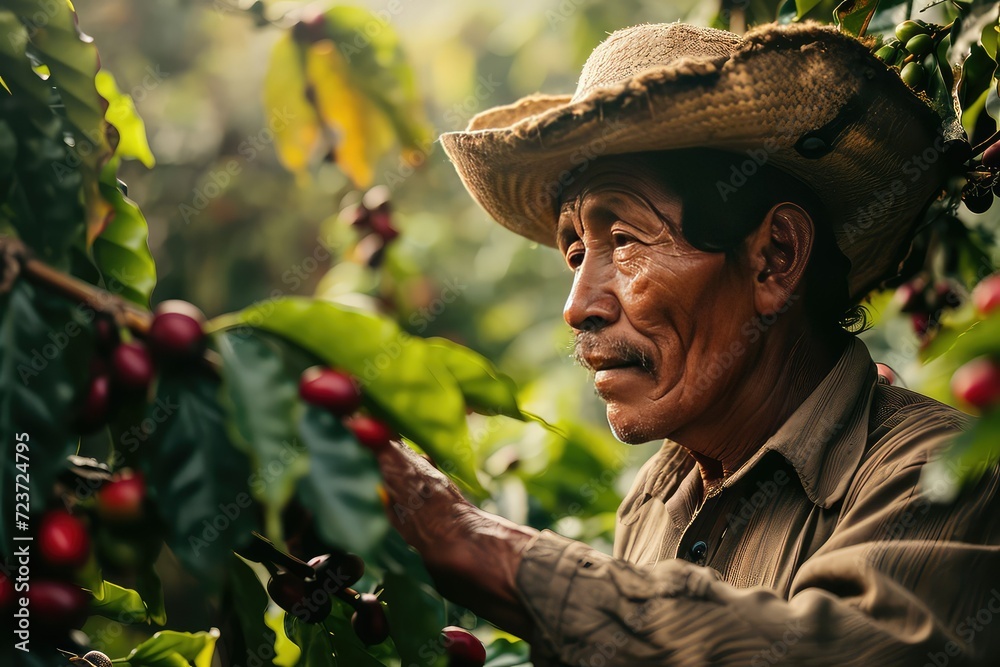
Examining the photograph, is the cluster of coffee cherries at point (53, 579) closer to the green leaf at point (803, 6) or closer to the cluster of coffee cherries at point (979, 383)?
the cluster of coffee cherries at point (979, 383)

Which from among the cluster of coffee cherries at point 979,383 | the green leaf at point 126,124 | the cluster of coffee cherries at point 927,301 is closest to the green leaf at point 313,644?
the green leaf at point 126,124

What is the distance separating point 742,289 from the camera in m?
1.86

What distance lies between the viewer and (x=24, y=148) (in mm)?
1197

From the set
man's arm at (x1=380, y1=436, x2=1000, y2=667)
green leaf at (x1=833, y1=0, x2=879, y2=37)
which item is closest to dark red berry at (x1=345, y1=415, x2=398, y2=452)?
man's arm at (x1=380, y1=436, x2=1000, y2=667)

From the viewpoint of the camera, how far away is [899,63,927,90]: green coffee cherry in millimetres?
1931

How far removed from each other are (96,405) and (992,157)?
1.68m

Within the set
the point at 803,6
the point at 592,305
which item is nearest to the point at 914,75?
the point at 803,6

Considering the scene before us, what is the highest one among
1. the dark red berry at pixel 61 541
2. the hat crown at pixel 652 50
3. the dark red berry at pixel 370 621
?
the hat crown at pixel 652 50

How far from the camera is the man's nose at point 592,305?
1.85 meters

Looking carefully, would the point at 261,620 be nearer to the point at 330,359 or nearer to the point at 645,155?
the point at 330,359

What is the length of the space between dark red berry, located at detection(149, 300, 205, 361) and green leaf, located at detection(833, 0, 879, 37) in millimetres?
1653

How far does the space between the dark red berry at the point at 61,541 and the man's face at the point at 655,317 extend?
3.38ft

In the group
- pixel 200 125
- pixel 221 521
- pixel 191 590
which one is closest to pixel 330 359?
pixel 221 521

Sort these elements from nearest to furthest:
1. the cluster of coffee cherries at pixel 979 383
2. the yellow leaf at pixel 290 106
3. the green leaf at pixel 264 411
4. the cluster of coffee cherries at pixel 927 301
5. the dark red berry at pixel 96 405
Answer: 1. the cluster of coffee cherries at pixel 979 383
2. the green leaf at pixel 264 411
3. the dark red berry at pixel 96 405
4. the cluster of coffee cherries at pixel 927 301
5. the yellow leaf at pixel 290 106
